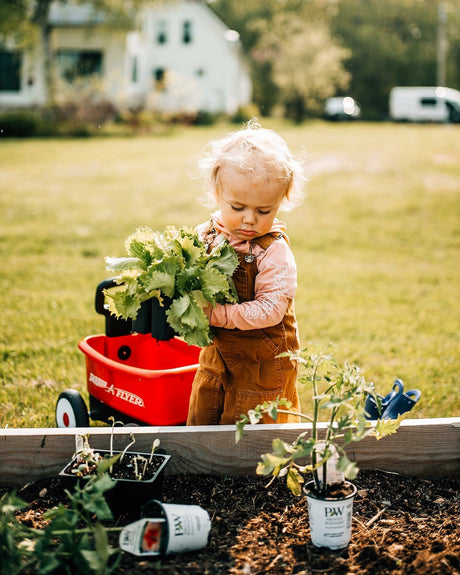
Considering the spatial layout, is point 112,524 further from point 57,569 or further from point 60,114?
point 60,114

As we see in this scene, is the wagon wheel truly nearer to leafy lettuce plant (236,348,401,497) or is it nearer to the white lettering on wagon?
the white lettering on wagon

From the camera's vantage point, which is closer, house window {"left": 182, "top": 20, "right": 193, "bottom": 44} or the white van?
house window {"left": 182, "top": 20, "right": 193, "bottom": 44}

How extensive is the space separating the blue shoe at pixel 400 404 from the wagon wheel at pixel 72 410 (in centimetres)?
135

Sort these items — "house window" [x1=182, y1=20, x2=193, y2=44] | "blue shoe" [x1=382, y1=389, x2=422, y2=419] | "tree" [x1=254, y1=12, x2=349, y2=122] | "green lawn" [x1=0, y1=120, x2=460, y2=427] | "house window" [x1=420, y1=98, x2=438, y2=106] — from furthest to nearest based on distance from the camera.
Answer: "house window" [x1=420, y1=98, x2=438, y2=106], "tree" [x1=254, y1=12, x2=349, y2=122], "house window" [x1=182, y1=20, x2=193, y2=44], "green lawn" [x1=0, y1=120, x2=460, y2=427], "blue shoe" [x1=382, y1=389, x2=422, y2=419]

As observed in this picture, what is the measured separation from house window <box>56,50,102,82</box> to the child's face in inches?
1245

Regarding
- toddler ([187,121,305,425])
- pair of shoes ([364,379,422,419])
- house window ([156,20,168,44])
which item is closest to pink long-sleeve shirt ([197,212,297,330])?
toddler ([187,121,305,425])

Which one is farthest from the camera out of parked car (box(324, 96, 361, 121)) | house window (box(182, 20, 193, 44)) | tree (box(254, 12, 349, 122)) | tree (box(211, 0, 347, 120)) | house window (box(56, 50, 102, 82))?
parked car (box(324, 96, 361, 121))

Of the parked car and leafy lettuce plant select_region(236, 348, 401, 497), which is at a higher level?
the parked car

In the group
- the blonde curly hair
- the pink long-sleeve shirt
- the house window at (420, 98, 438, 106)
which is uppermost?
the house window at (420, 98, 438, 106)

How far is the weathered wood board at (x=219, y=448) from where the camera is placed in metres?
2.53

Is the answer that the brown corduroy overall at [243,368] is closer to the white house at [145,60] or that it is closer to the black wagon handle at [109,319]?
the black wagon handle at [109,319]

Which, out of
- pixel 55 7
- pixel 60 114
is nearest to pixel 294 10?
pixel 55 7

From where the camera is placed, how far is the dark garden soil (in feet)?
6.75

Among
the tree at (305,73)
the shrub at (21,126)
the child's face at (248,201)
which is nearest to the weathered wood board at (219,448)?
the child's face at (248,201)
